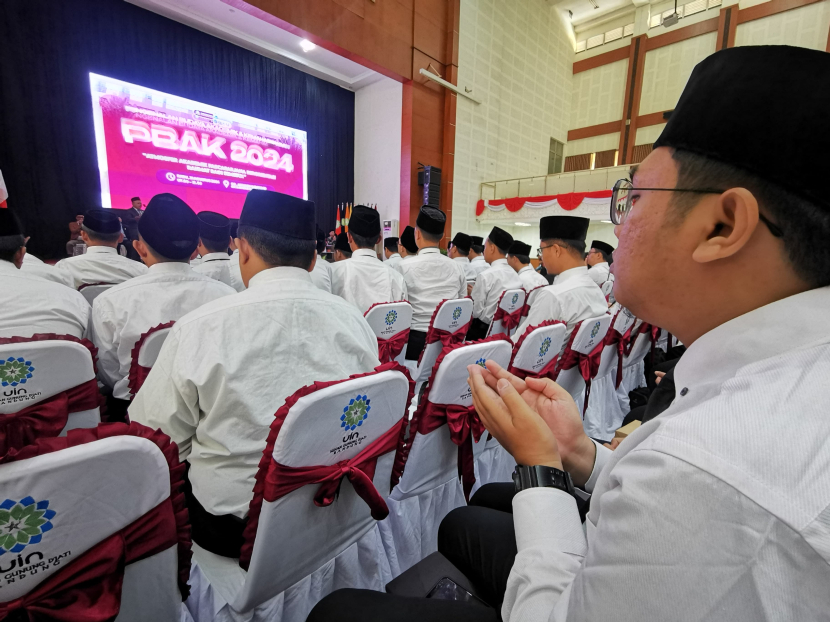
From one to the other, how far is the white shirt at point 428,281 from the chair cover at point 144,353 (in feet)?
7.94

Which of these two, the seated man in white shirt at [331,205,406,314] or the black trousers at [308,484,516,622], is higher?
the seated man in white shirt at [331,205,406,314]

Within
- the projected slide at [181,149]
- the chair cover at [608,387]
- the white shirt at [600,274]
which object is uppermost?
the projected slide at [181,149]

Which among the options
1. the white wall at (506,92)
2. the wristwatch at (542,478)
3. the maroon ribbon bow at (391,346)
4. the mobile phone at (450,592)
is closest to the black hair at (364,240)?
the maroon ribbon bow at (391,346)

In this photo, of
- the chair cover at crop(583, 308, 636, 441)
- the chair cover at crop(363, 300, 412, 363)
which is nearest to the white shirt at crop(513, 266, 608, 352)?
the chair cover at crop(583, 308, 636, 441)

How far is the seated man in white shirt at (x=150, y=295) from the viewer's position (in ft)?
5.83

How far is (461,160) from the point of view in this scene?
33.4 feet

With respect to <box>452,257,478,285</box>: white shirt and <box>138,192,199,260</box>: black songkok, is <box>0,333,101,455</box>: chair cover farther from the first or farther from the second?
<box>452,257,478,285</box>: white shirt

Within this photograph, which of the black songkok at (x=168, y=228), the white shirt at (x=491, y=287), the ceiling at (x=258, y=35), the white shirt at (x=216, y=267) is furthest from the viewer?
the ceiling at (x=258, y=35)

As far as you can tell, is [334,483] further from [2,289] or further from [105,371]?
[2,289]

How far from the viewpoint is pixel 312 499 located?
0.89 meters

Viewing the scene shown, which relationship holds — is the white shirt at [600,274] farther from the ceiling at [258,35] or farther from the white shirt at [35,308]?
the ceiling at [258,35]

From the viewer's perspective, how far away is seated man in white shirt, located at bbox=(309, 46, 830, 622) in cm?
37

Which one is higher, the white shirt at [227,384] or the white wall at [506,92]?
the white wall at [506,92]

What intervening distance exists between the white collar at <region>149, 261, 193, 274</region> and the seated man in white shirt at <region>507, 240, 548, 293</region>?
355 cm
